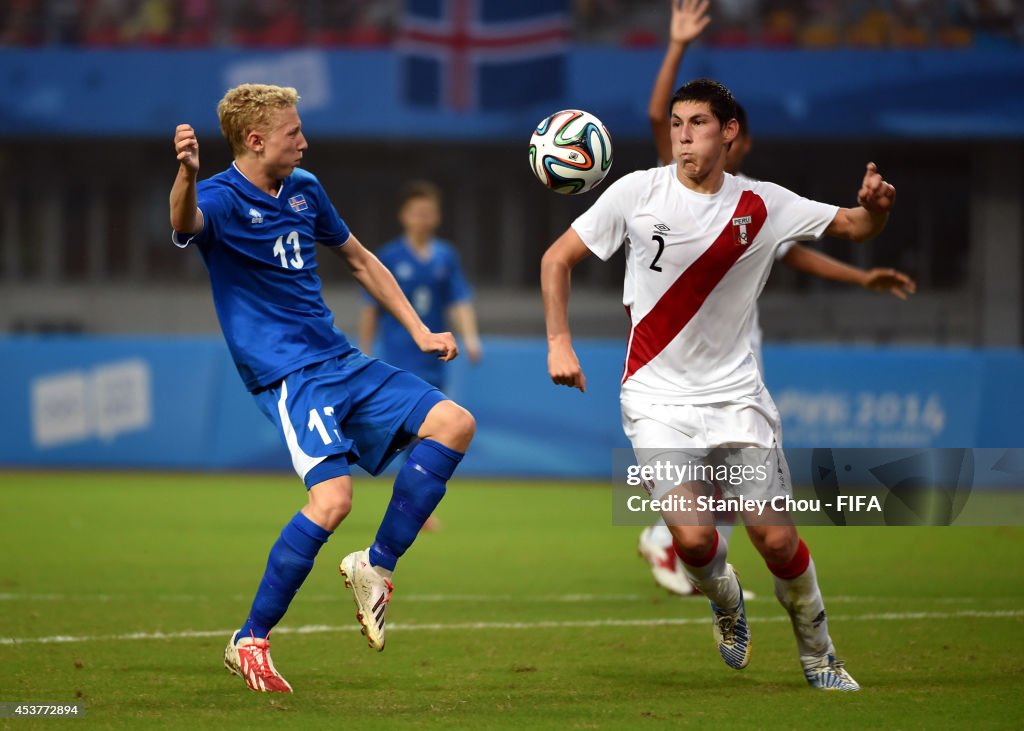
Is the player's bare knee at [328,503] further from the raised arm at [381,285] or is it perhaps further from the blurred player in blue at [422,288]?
the blurred player in blue at [422,288]

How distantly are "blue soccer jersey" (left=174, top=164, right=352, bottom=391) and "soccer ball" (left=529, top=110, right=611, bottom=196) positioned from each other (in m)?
1.08

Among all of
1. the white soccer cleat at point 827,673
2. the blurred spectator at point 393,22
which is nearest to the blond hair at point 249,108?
the white soccer cleat at point 827,673

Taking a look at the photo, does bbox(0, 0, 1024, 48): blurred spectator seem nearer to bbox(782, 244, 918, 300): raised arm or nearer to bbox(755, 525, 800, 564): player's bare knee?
bbox(782, 244, 918, 300): raised arm

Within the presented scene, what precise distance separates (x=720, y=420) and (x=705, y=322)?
0.40 metres

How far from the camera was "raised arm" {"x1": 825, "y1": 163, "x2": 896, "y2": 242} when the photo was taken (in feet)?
18.4

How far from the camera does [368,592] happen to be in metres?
5.60

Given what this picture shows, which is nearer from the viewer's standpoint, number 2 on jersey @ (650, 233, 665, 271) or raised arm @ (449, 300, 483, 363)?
number 2 on jersey @ (650, 233, 665, 271)

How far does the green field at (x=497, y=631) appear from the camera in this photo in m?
5.29

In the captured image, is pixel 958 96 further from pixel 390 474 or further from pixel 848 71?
pixel 390 474

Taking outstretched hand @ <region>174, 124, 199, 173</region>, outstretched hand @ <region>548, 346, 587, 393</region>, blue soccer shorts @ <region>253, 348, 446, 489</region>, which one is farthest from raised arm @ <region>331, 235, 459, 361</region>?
outstretched hand @ <region>174, 124, 199, 173</region>

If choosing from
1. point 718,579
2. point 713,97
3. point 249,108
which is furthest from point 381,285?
point 718,579

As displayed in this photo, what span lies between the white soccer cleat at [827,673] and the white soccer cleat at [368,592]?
165 cm

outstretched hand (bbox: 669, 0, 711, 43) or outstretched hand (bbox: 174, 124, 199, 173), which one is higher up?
outstretched hand (bbox: 669, 0, 711, 43)

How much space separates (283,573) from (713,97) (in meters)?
2.47
